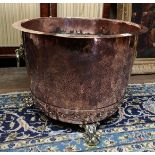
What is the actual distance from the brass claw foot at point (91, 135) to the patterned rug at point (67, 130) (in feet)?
0.08

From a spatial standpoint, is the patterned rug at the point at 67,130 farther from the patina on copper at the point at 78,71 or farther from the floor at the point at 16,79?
the floor at the point at 16,79

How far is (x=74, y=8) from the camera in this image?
9.37ft

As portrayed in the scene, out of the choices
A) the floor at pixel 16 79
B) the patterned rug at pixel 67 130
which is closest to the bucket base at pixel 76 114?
the patterned rug at pixel 67 130

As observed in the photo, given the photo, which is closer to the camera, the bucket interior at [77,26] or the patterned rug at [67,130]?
the patterned rug at [67,130]

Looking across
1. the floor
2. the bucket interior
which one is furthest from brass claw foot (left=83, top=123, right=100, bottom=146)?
the floor

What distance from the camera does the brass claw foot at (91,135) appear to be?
5.17 ft

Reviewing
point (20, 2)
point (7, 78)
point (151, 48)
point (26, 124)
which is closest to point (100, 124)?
point (26, 124)

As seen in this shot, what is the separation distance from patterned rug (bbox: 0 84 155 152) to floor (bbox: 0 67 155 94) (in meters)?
0.23

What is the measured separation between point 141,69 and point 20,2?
139cm

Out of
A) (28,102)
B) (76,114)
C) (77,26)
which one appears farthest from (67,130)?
(77,26)

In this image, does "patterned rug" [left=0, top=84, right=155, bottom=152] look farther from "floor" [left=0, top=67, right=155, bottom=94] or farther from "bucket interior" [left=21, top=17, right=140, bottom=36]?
"bucket interior" [left=21, top=17, right=140, bottom=36]

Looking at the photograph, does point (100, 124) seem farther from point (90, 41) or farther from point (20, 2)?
point (20, 2)

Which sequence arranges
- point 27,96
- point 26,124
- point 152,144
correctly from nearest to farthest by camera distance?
point 152,144 < point 26,124 < point 27,96

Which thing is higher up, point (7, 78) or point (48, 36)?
point (48, 36)
